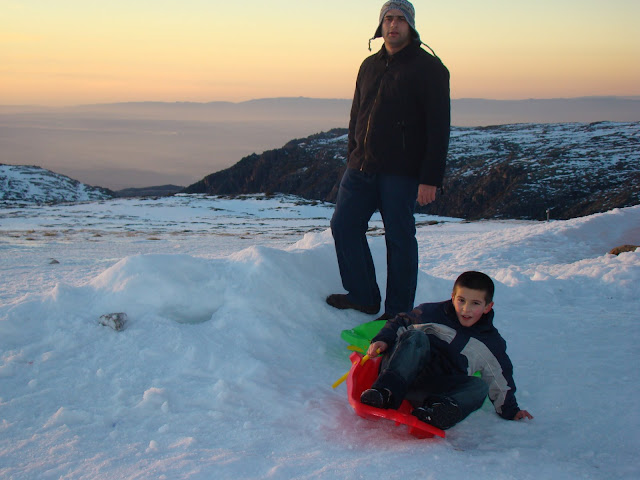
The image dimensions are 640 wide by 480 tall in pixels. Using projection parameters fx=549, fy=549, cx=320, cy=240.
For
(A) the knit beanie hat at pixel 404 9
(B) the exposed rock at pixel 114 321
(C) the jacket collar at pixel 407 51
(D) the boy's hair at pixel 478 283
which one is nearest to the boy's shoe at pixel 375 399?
(D) the boy's hair at pixel 478 283

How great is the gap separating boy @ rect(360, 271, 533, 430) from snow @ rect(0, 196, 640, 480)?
22cm

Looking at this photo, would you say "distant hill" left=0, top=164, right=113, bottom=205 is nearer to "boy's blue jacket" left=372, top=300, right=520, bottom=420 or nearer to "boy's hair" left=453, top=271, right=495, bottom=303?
"boy's blue jacket" left=372, top=300, right=520, bottom=420

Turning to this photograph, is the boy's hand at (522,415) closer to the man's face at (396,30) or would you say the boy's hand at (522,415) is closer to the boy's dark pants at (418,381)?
the boy's dark pants at (418,381)

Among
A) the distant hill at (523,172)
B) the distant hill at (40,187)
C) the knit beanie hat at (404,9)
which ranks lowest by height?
the distant hill at (40,187)

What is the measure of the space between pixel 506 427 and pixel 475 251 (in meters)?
7.93

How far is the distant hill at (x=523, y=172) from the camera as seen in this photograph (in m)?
39.1

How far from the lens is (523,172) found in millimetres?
48000

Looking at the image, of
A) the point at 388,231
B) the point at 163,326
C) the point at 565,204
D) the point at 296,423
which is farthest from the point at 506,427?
the point at 565,204

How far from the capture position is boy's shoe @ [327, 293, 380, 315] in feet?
14.9

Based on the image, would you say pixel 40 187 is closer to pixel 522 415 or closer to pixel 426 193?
pixel 426 193

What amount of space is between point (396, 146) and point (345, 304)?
1359mm

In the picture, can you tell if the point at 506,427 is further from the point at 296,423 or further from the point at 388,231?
the point at 388,231

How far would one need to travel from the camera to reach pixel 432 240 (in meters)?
14.0

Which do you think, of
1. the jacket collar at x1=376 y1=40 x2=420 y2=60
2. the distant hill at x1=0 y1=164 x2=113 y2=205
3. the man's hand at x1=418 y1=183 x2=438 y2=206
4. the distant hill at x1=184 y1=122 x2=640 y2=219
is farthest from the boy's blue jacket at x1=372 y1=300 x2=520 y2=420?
Result: the distant hill at x1=0 y1=164 x2=113 y2=205
